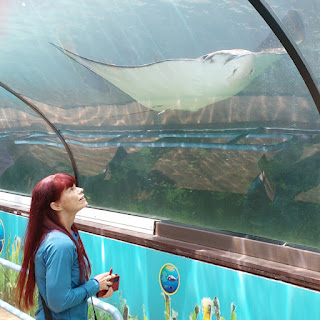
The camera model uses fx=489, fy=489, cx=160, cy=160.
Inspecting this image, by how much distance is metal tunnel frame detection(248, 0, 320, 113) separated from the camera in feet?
8.98

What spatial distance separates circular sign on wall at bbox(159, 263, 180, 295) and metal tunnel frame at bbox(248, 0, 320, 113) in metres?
1.77

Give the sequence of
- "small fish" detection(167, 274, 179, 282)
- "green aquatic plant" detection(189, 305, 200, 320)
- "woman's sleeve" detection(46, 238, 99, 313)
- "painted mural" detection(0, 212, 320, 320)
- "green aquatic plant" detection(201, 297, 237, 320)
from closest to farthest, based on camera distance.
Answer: "woman's sleeve" detection(46, 238, 99, 313)
"painted mural" detection(0, 212, 320, 320)
"green aquatic plant" detection(201, 297, 237, 320)
"green aquatic plant" detection(189, 305, 200, 320)
"small fish" detection(167, 274, 179, 282)

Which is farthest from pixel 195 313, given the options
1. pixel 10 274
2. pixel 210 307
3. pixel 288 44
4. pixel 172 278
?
pixel 10 274

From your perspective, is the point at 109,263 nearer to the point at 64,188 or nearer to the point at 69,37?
the point at 69,37

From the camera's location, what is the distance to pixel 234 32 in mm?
3180

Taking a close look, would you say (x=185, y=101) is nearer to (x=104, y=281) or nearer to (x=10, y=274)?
(x=104, y=281)

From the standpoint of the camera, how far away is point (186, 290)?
3816 mm

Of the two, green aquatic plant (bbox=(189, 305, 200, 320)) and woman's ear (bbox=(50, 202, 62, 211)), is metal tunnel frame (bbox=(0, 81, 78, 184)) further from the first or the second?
woman's ear (bbox=(50, 202, 62, 211))

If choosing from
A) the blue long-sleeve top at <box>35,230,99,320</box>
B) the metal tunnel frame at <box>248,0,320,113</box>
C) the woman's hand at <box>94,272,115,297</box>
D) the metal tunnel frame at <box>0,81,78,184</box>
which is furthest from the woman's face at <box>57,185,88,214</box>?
the metal tunnel frame at <box>0,81,78,184</box>

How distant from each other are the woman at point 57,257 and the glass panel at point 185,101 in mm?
1534

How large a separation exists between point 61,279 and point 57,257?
0.10m

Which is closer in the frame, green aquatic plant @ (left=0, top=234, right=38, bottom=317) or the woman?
the woman

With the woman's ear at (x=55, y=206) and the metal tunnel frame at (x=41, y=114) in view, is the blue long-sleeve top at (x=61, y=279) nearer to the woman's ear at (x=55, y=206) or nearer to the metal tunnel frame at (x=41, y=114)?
the woman's ear at (x=55, y=206)

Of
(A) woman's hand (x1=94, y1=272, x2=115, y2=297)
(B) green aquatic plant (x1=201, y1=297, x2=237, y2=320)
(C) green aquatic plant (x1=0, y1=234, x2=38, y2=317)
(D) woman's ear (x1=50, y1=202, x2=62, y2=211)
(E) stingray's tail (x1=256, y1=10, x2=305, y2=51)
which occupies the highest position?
(E) stingray's tail (x1=256, y1=10, x2=305, y2=51)
